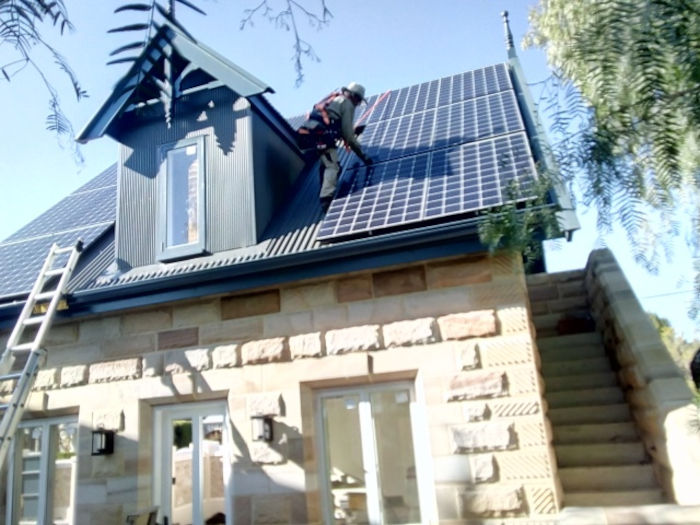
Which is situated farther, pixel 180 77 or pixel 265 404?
pixel 180 77

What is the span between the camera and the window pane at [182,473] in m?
6.37

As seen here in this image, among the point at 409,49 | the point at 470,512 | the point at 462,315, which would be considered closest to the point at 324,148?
the point at 462,315

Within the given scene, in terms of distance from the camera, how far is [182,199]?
7.46 metres

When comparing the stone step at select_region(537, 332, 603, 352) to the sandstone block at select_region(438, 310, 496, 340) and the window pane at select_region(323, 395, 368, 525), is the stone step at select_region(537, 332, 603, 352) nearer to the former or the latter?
the sandstone block at select_region(438, 310, 496, 340)

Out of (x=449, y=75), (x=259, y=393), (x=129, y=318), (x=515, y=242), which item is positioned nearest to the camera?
(x=515, y=242)

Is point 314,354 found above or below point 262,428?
above

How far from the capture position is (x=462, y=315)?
18.6 ft

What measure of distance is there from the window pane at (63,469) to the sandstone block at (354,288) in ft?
12.5

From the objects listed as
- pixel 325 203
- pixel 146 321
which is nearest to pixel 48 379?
pixel 146 321

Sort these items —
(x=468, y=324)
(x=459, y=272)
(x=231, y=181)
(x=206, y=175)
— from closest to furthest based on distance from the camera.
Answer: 1. (x=468, y=324)
2. (x=459, y=272)
3. (x=231, y=181)
4. (x=206, y=175)

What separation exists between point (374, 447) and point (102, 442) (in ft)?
10.0

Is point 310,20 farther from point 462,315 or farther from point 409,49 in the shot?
point 462,315

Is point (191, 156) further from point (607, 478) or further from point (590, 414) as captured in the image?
point (607, 478)

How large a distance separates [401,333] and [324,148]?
288cm
